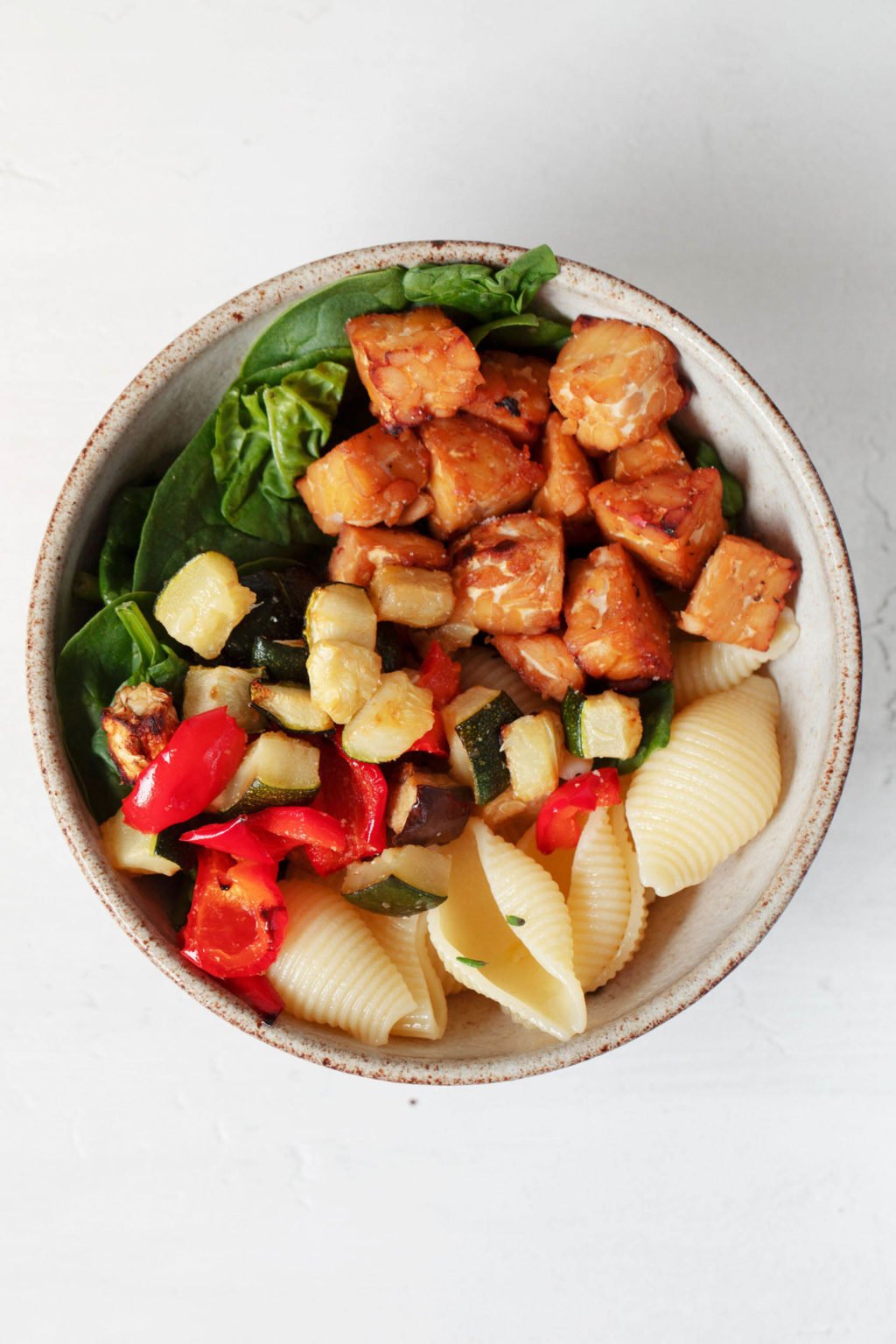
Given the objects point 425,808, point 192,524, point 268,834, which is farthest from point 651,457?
point 268,834

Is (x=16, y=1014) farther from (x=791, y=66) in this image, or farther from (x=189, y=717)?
(x=791, y=66)

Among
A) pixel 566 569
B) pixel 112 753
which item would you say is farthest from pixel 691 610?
pixel 112 753

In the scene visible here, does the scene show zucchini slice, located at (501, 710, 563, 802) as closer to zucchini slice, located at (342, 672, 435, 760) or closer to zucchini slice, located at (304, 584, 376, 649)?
zucchini slice, located at (342, 672, 435, 760)

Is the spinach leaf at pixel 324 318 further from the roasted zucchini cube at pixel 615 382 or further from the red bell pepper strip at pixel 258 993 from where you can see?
the red bell pepper strip at pixel 258 993

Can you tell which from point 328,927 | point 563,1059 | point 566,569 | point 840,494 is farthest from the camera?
point 840,494

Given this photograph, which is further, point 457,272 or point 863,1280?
point 863,1280

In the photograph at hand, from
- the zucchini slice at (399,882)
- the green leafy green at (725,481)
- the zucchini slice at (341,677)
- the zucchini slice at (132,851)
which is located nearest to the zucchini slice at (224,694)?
the zucchini slice at (341,677)

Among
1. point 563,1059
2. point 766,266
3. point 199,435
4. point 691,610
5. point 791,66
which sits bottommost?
point 563,1059
